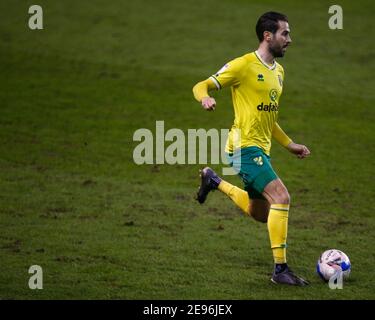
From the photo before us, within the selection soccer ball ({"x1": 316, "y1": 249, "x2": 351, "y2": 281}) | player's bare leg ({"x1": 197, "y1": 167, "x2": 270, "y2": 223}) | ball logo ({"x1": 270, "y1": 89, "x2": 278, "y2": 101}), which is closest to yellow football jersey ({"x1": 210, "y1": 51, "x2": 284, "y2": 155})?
ball logo ({"x1": 270, "y1": 89, "x2": 278, "y2": 101})

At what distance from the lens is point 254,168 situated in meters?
8.20

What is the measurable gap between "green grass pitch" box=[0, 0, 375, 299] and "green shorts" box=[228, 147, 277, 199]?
1.03 m

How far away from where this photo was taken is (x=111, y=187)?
12.7m

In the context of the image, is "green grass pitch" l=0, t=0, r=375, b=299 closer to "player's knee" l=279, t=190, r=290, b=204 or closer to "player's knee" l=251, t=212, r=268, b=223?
"player's knee" l=251, t=212, r=268, b=223

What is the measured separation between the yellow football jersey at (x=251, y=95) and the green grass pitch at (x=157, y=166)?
4.95 feet

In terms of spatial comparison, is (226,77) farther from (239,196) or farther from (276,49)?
(239,196)

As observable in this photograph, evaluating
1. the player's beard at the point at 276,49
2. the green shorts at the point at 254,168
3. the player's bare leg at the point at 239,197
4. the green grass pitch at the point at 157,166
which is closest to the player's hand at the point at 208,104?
the green shorts at the point at 254,168

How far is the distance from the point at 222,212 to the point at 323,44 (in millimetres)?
11136

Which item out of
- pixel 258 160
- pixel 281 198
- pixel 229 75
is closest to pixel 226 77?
pixel 229 75

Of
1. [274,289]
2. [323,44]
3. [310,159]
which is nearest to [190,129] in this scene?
[310,159]

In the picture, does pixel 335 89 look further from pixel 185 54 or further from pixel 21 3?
pixel 21 3

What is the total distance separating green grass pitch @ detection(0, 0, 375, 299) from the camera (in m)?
8.56

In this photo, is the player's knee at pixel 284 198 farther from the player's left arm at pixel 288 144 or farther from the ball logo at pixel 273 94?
the ball logo at pixel 273 94

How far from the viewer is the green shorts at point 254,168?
817 cm
